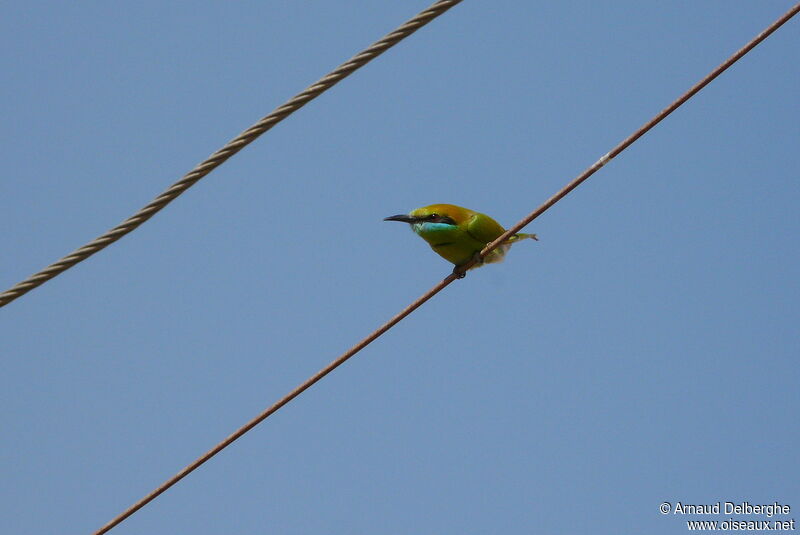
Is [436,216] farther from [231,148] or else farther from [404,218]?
[231,148]

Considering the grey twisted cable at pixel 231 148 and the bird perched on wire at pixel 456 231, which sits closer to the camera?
the grey twisted cable at pixel 231 148

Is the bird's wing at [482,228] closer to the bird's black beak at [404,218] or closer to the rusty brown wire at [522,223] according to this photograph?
the bird's black beak at [404,218]

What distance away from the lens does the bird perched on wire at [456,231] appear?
18.6 feet

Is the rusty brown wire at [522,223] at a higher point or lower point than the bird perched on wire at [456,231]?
lower

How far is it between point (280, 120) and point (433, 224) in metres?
2.58

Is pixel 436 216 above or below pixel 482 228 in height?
above

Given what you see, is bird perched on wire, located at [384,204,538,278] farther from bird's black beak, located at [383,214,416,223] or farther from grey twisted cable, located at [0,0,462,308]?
grey twisted cable, located at [0,0,462,308]

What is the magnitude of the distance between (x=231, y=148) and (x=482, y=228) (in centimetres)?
269

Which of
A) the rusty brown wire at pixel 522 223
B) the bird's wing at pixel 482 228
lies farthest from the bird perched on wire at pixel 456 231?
the rusty brown wire at pixel 522 223

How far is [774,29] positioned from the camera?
3.52 meters

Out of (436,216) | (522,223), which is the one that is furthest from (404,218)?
(522,223)

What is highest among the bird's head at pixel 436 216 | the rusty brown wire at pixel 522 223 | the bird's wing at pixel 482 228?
the bird's head at pixel 436 216

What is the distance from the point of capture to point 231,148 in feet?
10.5

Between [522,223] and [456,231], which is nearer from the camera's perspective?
[522,223]
